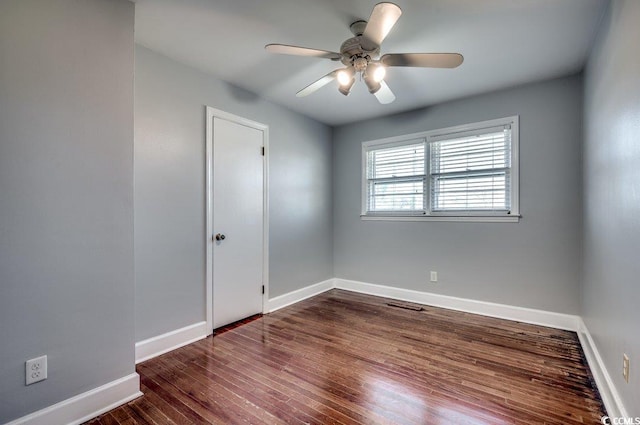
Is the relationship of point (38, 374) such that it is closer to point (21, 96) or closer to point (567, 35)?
point (21, 96)

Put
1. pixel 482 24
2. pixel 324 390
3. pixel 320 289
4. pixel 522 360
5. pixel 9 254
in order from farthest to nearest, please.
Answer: pixel 320 289 → pixel 522 360 → pixel 482 24 → pixel 324 390 → pixel 9 254

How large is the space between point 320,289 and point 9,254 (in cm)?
342

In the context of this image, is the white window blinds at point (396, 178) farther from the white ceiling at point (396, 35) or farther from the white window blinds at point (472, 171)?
the white ceiling at point (396, 35)

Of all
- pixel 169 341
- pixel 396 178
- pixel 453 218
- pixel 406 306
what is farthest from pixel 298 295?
pixel 453 218

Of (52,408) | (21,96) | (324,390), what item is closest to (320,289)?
(324,390)

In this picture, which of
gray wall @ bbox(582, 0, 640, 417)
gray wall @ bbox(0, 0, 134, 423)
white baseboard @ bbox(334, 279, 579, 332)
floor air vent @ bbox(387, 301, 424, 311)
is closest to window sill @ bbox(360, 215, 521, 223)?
gray wall @ bbox(582, 0, 640, 417)

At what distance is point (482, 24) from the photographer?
6.91ft

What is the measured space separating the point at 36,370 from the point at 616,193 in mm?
3403

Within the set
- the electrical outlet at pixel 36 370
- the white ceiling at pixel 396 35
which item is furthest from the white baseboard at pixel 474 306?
Result: the electrical outlet at pixel 36 370

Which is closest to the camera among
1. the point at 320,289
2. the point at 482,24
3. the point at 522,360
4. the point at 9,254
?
the point at 9,254

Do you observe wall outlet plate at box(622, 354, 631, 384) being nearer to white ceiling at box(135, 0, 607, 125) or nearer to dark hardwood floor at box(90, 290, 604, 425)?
dark hardwood floor at box(90, 290, 604, 425)

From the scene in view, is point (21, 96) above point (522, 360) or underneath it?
above

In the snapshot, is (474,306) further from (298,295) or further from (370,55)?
(370,55)

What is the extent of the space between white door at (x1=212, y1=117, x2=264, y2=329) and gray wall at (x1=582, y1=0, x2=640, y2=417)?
3.00 meters
